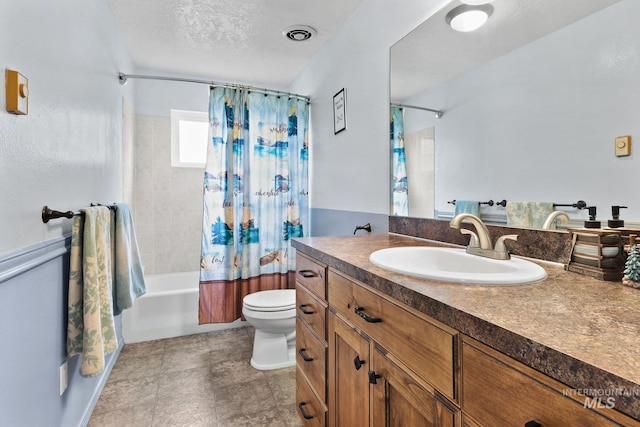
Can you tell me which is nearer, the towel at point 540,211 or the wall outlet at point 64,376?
the towel at point 540,211

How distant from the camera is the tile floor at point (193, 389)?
1.72 meters

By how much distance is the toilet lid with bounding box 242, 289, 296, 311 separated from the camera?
2.15 meters

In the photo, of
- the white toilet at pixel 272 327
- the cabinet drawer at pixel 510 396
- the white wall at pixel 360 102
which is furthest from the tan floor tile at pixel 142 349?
the cabinet drawer at pixel 510 396

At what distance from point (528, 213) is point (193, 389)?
198 centimetres

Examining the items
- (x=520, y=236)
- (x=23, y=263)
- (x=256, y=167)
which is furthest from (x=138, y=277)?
(x=520, y=236)

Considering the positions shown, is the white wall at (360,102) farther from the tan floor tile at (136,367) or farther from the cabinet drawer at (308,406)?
the tan floor tile at (136,367)

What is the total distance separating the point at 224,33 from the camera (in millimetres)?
2424

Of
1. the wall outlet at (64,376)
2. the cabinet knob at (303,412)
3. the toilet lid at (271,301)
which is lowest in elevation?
the cabinet knob at (303,412)

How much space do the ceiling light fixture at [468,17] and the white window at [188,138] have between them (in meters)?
2.53

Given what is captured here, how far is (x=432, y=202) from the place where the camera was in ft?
5.11

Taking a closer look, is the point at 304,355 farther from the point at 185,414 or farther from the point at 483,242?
the point at 483,242

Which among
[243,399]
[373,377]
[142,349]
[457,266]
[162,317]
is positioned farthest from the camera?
[162,317]

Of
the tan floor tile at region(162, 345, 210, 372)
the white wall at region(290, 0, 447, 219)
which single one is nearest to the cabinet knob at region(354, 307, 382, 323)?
the white wall at region(290, 0, 447, 219)

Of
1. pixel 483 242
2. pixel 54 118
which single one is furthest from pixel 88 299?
pixel 483 242
